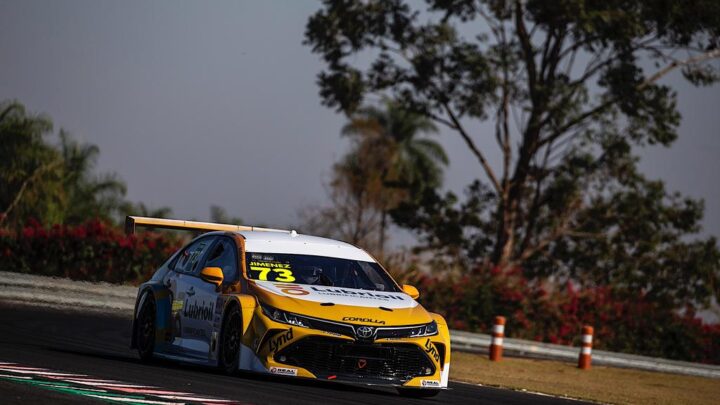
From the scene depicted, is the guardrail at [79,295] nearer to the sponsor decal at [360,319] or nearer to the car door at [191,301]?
the car door at [191,301]

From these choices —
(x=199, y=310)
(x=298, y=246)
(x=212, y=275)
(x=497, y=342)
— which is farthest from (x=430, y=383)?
(x=497, y=342)

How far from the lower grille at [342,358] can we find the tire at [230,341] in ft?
1.68

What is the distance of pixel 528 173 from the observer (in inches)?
1823

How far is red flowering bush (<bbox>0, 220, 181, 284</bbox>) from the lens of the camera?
1383 inches

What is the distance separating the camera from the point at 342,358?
1284 centimetres

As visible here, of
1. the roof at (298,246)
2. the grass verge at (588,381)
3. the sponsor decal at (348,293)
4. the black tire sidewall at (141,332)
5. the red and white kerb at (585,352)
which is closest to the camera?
the sponsor decal at (348,293)

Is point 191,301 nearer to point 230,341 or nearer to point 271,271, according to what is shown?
point 271,271

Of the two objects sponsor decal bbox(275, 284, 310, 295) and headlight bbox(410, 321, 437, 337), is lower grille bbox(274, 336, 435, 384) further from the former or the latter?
sponsor decal bbox(275, 284, 310, 295)

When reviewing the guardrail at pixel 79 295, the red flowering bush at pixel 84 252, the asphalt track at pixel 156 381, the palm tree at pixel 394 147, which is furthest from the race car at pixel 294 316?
the palm tree at pixel 394 147

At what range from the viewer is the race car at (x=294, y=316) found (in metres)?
12.8

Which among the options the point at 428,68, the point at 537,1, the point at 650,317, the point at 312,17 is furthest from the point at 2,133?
the point at 650,317

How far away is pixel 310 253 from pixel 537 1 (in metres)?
28.9

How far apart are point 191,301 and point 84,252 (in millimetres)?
21641

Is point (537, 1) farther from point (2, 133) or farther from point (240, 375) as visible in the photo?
point (240, 375)
